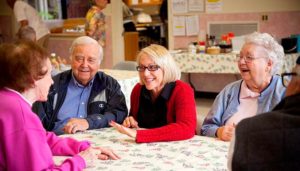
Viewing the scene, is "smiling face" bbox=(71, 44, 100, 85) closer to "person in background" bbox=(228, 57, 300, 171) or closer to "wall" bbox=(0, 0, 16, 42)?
"person in background" bbox=(228, 57, 300, 171)

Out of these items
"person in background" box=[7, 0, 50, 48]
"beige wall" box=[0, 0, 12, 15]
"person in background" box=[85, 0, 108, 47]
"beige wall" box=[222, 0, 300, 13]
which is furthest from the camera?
"beige wall" box=[0, 0, 12, 15]

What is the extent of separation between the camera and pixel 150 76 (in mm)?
2217

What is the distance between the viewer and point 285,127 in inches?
39.0

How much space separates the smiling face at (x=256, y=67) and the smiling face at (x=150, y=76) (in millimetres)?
468

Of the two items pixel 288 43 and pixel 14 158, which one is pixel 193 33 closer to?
pixel 288 43

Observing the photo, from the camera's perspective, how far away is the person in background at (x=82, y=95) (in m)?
2.48

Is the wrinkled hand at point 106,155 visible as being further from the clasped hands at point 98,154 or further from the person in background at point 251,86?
the person in background at point 251,86

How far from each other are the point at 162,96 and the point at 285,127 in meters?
1.25

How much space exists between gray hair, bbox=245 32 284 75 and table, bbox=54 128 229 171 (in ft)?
1.91

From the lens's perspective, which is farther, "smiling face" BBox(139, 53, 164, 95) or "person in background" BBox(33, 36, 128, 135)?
"person in background" BBox(33, 36, 128, 135)

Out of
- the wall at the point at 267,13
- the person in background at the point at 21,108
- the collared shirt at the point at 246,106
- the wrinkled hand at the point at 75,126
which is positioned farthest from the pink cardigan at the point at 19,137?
the wall at the point at 267,13

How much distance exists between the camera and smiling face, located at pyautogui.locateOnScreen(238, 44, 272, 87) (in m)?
2.20

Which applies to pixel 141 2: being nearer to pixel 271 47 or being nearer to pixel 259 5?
pixel 259 5

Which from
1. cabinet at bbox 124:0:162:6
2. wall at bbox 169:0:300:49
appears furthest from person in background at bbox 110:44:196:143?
cabinet at bbox 124:0:162:6
